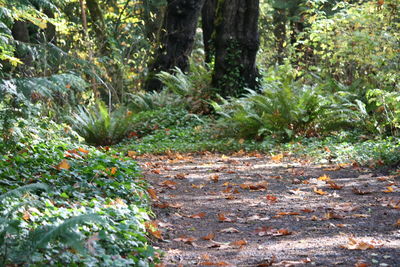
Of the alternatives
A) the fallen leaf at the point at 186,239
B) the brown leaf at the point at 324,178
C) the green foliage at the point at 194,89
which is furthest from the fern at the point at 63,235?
the green foliage at the point at 194,89

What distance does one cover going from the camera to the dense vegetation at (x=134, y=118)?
3.79m

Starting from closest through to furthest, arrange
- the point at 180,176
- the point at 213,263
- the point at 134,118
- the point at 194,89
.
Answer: the point at 213,263 < the point at 180,176 < the point at 134,118 < the point at 194,89

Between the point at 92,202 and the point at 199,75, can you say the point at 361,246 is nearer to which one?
the point at 92,202

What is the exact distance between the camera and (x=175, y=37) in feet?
55.0

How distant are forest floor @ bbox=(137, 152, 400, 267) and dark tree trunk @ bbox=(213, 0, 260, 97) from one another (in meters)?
4.84

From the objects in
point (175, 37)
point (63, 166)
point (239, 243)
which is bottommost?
point (239, 243)

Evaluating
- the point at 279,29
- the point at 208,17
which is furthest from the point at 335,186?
the point at 279,29

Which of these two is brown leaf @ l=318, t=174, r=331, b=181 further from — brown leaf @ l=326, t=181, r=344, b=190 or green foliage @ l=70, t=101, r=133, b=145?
green foliage @ l=70, t=101, r=133, b=145

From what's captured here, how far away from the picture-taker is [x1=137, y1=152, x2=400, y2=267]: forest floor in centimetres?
→ 414

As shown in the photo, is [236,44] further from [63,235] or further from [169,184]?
[63,235]

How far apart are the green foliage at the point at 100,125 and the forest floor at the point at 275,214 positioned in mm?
3305

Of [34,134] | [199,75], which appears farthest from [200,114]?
[34,134]

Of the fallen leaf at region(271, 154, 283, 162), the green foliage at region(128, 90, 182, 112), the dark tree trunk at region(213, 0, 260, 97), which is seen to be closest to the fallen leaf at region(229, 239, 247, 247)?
the fallen leaf at region(271, 154, 283, 162)

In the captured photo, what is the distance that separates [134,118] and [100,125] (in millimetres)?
1380
